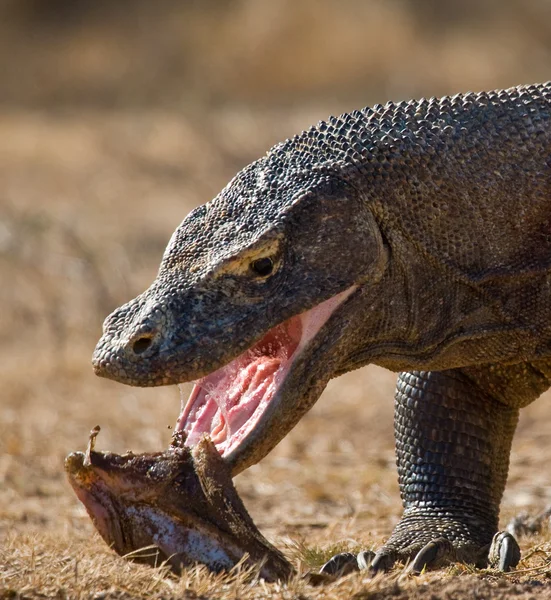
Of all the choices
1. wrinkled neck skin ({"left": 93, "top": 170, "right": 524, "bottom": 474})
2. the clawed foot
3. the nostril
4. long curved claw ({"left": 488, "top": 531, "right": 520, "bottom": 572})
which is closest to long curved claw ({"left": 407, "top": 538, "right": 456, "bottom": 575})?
the clawed foot

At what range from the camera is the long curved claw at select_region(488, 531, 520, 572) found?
13.0 ft

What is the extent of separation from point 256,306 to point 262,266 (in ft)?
0.39

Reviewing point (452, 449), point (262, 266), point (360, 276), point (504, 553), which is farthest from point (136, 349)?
point (452, 449)

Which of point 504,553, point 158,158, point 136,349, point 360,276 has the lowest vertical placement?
point 504,553

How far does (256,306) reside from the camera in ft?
11.3

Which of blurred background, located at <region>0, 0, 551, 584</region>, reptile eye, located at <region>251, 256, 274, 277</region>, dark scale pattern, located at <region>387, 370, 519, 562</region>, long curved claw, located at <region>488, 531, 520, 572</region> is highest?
blurred background, located at <region>0, 0, 551, 584</region>

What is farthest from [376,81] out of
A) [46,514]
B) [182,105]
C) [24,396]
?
[46,514]

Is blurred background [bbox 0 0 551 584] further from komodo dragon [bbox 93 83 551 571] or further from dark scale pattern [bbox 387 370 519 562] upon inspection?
komodo dragon [bbox 93 83 551 571]

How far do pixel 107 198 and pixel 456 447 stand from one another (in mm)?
10034

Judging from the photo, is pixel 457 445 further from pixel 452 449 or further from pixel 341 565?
pixel 341 565

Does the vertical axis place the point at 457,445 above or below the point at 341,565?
above

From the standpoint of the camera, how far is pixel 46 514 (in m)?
5.88

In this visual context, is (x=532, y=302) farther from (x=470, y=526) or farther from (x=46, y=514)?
(x=46, y=514)

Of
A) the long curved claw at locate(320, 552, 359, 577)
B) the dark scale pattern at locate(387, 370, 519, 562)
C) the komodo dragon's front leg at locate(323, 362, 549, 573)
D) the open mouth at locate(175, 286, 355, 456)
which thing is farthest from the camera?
the dark scale pattern at locate(387, 370, 519, 562)
